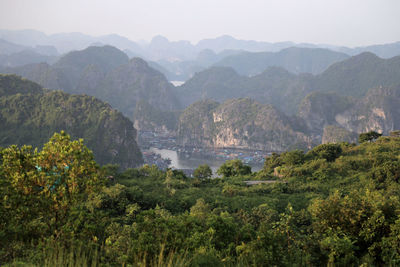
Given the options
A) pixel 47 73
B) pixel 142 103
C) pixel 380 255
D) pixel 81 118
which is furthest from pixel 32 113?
pixel 47 73

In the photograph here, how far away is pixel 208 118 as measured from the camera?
134625 mm

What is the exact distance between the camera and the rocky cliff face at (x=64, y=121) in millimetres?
74312

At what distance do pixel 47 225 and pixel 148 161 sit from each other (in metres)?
83.7

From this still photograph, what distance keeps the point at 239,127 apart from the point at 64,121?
6824 centimetres

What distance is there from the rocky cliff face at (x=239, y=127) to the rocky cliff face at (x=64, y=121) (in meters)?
43.6

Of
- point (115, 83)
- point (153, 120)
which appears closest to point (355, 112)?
point (153, 120)

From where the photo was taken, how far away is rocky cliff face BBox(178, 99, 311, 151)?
387 ft

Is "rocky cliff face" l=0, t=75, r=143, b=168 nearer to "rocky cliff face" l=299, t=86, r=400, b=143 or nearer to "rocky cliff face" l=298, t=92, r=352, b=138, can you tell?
"rocky cliff face" l=299, t=86, r=400, b=143

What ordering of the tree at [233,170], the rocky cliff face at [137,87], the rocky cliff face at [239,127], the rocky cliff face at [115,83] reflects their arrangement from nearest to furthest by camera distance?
the tree at [233,170] → the rocky cliff face at [239,127] → the rocky cliff face at [115,83] → the rocky cliff face at [137,87]

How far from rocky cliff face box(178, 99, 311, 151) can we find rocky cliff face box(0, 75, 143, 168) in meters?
43.6

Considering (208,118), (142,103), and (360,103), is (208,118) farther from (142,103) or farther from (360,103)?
(360,103)

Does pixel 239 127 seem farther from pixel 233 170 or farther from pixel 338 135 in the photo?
pixel 233 170

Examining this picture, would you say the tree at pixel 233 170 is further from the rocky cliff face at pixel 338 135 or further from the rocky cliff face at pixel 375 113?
the rocky cliff face at pixel 375 113

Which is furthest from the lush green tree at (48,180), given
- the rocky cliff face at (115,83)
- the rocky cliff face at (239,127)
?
the rocky cliff face at (115,83)
